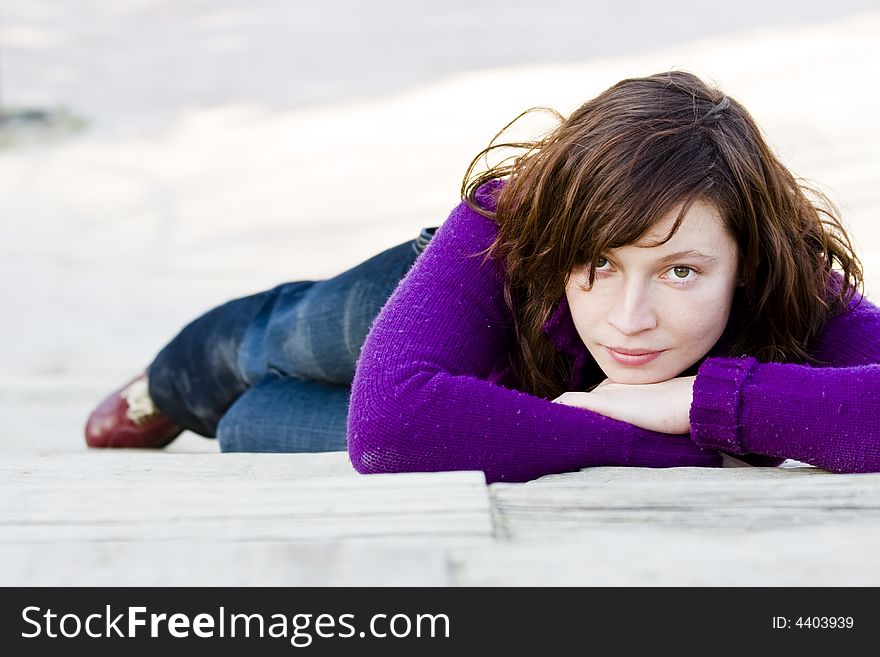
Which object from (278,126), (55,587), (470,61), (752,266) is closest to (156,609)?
(55,587)

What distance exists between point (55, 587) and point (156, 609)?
3.5 inches

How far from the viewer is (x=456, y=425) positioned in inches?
57.8

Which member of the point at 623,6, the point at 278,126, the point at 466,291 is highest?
the point at 623,6

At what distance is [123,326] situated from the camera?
4.24 m

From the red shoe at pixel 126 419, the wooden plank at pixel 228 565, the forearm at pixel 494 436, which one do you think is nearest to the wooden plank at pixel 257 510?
the wooden plank at pixel 228 565

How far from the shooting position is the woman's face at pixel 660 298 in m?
1.44

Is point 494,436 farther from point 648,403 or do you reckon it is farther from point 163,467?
point 163,467

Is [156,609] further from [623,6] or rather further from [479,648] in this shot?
[623,6]

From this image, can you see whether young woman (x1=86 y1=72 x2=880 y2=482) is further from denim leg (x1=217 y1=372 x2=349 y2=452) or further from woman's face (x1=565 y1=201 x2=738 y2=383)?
denim leg (x1=217 y1=372 x2=349 y2=452)

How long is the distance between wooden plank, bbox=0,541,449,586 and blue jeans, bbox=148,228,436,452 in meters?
1.38

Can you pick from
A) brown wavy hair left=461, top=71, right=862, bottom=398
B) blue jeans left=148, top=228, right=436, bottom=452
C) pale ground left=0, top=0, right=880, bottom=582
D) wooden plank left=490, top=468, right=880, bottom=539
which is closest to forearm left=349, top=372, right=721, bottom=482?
brown wavy hair left=461, top=71, right=862, bottom=398

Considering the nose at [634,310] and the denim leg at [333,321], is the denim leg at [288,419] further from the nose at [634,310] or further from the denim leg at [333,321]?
the nose at [634,310]

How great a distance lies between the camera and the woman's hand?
1.50 meters

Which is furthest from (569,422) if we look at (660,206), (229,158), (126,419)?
(229,158)
